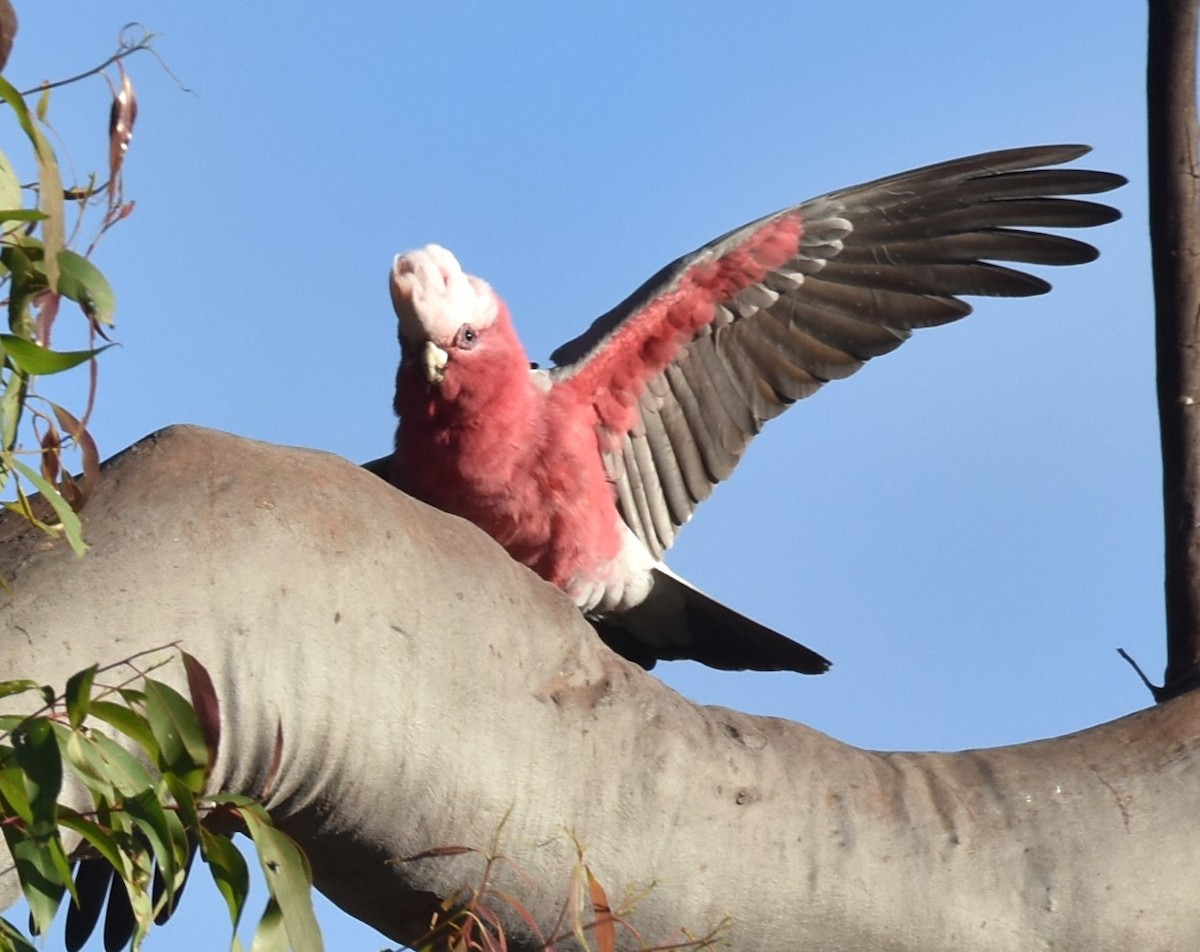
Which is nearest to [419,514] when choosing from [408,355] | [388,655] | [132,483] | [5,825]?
[388,655]

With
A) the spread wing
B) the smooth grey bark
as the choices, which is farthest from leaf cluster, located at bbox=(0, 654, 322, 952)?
the spread wing

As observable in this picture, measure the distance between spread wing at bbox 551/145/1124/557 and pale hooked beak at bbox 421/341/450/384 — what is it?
1.07 ft

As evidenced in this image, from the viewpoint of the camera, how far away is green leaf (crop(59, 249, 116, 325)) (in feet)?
5.21

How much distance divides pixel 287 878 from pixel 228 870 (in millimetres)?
68

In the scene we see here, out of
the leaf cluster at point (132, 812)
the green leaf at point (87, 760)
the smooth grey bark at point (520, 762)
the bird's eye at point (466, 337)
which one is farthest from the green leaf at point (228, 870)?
the bird's eye at point (466, 337)

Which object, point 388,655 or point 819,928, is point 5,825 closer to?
point 388,655

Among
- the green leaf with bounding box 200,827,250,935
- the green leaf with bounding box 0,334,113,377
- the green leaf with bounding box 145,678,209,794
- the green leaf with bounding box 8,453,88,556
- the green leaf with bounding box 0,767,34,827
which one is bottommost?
the green leaf with bounding box 200,827,250,935

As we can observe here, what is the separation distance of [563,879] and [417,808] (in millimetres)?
230

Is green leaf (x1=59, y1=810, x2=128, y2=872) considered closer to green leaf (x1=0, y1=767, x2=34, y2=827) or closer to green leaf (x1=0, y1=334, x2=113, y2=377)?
green leaf (x1=0, y1=767, x2=34, y2=827)

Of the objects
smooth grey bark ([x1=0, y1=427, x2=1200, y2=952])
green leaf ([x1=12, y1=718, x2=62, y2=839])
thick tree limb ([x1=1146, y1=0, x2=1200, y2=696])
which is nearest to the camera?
green leaf ([x1=12, y1=718, x2=62, y2=839])

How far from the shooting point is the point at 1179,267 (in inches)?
129

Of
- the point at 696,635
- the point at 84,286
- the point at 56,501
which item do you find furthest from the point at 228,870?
the point at 696,635

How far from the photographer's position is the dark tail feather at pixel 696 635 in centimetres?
405

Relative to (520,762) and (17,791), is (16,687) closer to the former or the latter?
(17,791)
